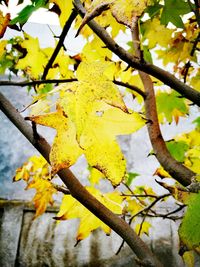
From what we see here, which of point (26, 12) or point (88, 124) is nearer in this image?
point (88, 124)

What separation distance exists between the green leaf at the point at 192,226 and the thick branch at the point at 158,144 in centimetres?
33

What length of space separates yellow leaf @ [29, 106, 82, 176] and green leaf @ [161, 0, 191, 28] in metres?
0.56

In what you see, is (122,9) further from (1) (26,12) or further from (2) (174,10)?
(2) (174,10)

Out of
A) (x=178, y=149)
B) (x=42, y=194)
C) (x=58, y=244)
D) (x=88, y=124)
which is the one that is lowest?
(x=58, y=244)

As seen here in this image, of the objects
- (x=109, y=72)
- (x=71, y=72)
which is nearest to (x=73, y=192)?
(x=109, y=72)

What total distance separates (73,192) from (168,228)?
6.27 ft

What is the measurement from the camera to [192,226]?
0.44 meters

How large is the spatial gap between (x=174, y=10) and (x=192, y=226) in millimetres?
647

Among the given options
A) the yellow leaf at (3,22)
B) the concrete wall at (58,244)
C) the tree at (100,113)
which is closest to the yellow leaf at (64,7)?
the tree at (100,113)

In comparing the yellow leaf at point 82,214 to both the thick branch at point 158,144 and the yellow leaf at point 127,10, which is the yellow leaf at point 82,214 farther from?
the yellow leaf at point 127,10

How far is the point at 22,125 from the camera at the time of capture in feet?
2.14

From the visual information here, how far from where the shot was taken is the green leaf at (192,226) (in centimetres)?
44

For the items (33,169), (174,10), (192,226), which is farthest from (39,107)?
(33,169)

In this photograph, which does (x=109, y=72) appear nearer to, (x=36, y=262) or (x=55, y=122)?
(x=55, y=122)
